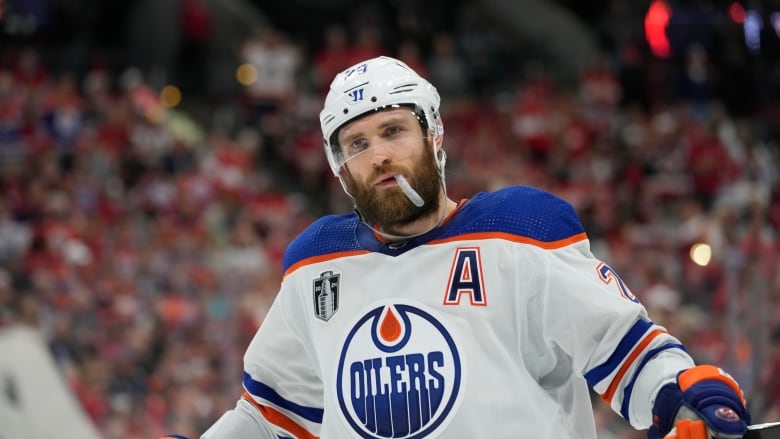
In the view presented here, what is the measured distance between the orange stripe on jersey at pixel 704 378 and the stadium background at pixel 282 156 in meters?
3.27

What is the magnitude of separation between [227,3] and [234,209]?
13.5ft

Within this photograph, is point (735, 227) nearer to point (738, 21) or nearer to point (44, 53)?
point (738, 21)

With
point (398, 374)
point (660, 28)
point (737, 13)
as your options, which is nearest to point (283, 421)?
point (398, 374)

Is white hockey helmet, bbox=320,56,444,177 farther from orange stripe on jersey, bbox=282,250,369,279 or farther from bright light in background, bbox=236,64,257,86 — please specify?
bright light in background, bbox=236,64,257,86

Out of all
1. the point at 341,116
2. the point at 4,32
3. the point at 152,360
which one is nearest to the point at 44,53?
the point at 4,32

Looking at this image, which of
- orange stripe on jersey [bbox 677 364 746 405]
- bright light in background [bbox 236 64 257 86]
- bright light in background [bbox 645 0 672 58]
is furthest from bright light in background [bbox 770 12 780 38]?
bright light in background [bbox 236 64 257 86]

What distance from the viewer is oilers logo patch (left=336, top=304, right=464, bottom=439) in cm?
246

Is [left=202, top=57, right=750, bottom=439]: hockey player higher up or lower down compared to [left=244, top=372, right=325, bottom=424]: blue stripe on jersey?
higher up

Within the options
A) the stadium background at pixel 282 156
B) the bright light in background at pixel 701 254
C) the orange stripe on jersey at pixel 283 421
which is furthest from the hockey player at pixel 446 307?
the bright light in background at pixel 701 254

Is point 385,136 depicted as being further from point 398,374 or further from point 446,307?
point 398,374

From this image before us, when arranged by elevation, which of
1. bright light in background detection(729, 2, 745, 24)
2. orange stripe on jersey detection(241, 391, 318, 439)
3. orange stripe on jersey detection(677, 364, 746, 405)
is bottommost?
orange stripe on jersey detection(241, 391, 318, 439)

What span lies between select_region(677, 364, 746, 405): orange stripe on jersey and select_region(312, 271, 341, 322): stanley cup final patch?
75 cm

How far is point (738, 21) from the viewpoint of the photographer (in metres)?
5.96

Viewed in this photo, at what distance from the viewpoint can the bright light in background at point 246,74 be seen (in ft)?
37.7
